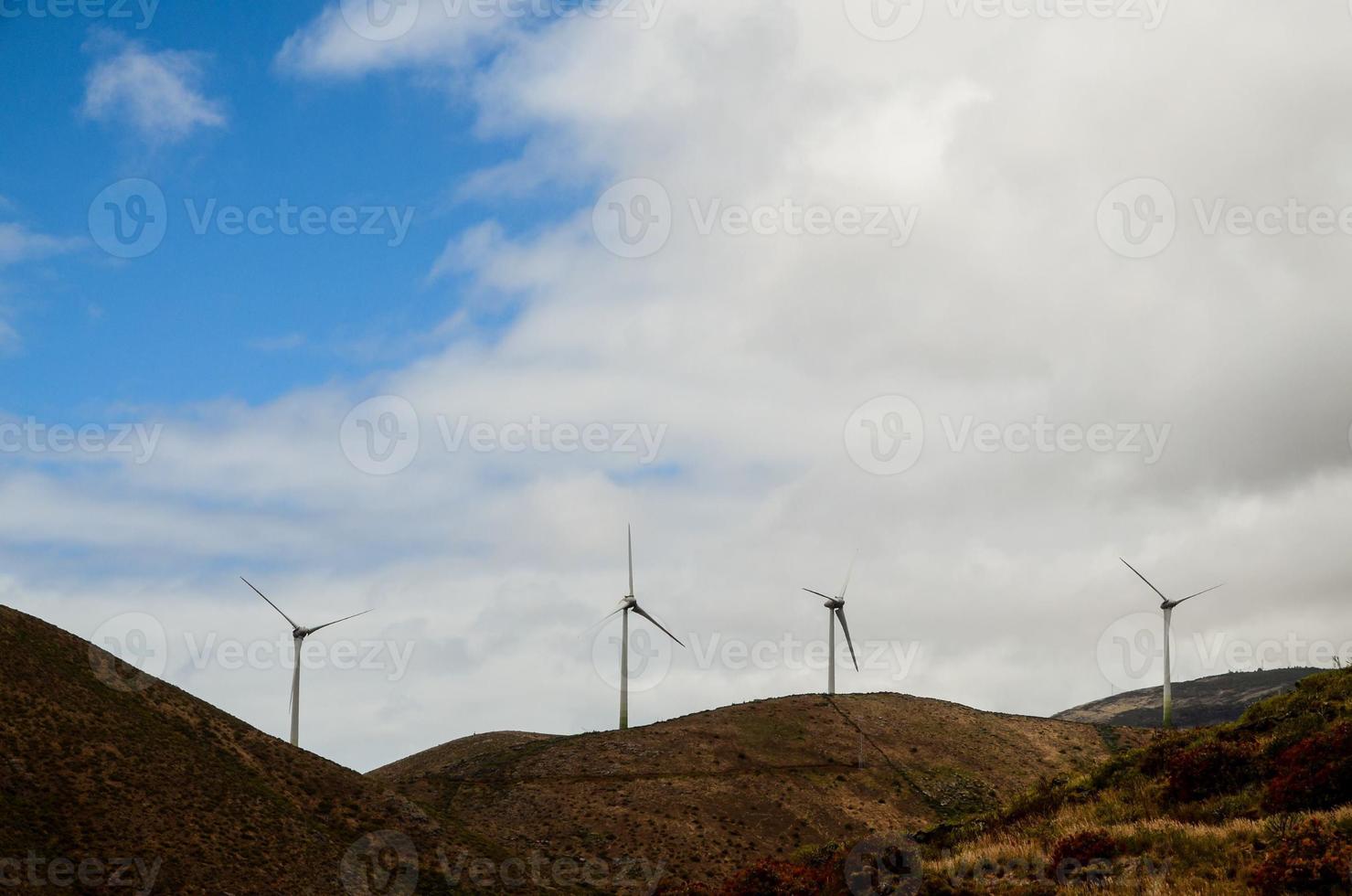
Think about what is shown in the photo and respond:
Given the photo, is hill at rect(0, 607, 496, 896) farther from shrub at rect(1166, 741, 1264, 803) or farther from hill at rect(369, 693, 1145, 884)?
shrub at rect(1166, 741, 1264, 803)

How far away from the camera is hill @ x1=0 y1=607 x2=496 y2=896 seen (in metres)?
66.8

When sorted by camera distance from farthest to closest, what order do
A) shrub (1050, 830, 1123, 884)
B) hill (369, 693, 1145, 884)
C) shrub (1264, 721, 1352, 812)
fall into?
hill (369, 693, 1145, 884), shrub (1264, 721, 1352, 812), shrub (1050, 830, 1123, 884)

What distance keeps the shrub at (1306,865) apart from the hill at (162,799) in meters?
55.0

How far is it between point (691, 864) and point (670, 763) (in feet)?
77.8

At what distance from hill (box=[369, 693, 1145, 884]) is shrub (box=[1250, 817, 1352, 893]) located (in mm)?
61681

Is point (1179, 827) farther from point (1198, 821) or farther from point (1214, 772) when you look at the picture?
point (1214, 772)

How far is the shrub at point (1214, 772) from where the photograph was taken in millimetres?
51500

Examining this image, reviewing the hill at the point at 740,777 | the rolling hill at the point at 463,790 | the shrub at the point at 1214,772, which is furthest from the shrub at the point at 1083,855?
the hill at the point at 740,777

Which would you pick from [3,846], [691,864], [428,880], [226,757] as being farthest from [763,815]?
[3,846]

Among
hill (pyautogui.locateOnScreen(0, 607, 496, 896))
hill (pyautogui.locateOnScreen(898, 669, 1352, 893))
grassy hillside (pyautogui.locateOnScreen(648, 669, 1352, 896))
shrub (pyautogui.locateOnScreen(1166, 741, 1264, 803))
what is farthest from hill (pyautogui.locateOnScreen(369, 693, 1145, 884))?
shrub (pyautogui.locateOnScreen(1166, 741, 1264, 803))

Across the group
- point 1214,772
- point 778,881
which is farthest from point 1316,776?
point 778,881

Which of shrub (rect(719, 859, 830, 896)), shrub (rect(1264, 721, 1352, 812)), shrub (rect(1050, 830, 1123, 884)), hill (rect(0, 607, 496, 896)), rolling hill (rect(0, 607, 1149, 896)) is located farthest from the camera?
rolling hill (rect(0, 607, 1149, 896))

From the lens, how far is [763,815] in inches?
4259

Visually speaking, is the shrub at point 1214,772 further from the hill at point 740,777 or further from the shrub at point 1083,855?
the hill at point 740,777
